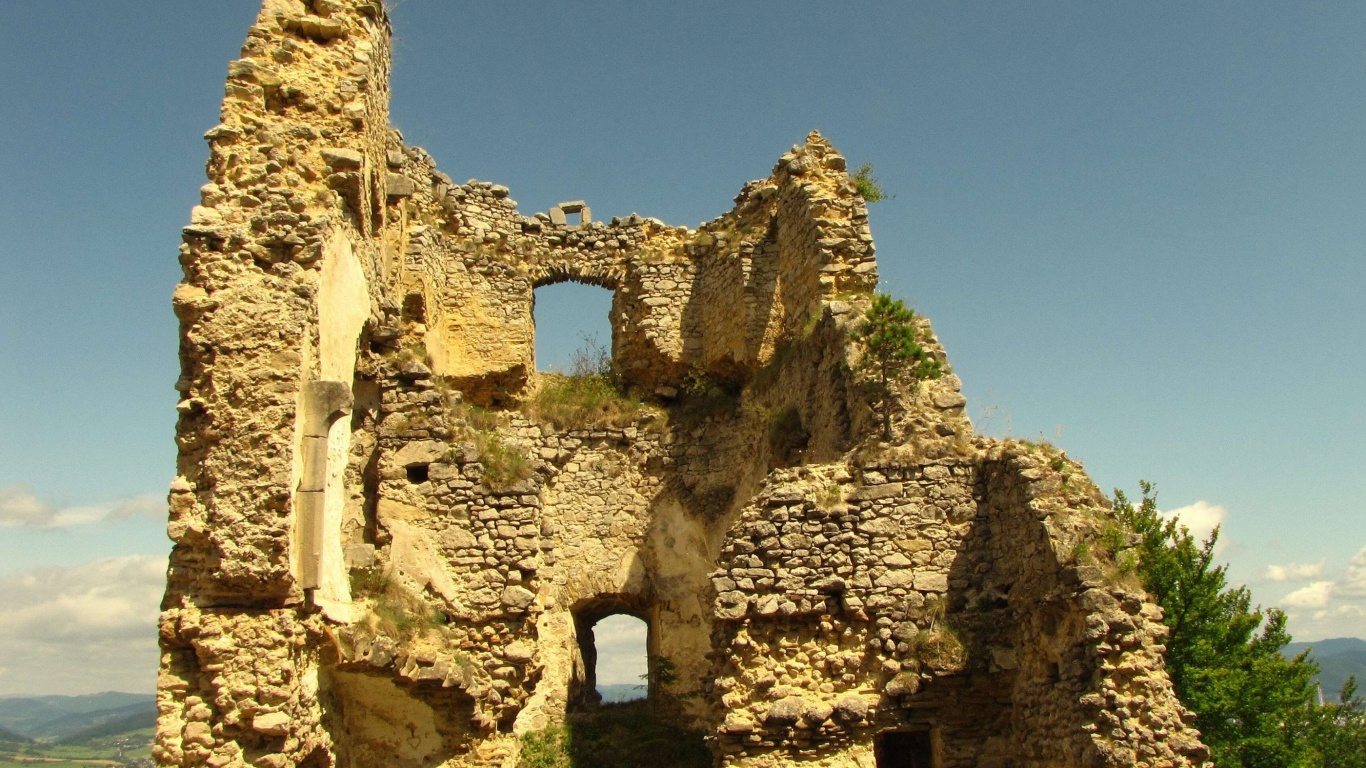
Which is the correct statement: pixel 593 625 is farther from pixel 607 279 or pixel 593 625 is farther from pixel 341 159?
pixel 341 159

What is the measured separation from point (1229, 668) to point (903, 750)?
19.2ft

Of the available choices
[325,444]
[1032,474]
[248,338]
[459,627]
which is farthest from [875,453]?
[248,338]

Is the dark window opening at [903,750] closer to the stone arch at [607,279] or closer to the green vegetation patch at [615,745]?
the green vegetation patch at [615,745]

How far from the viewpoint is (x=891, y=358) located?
1145 centimetres

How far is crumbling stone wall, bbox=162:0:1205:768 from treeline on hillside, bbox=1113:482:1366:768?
5.17 metres

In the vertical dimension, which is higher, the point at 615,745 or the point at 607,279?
the point at 607,279

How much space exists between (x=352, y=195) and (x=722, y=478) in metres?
7.09

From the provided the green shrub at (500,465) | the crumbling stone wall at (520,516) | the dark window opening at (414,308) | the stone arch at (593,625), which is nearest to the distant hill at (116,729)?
the stone arch at (593,625)

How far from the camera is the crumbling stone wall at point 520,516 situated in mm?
8164

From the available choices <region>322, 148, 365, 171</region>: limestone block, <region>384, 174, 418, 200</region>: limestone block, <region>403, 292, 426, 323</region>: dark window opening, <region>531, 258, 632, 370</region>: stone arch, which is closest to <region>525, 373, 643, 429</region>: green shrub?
<region>531, 258, 632, 370</region>: stone arch

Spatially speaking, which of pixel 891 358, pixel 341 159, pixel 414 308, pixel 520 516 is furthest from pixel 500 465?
pixel 891 358

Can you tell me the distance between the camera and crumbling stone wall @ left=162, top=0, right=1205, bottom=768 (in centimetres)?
816

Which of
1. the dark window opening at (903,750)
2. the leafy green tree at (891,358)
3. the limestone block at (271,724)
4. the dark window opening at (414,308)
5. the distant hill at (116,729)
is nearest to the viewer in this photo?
the limestone block at (271,724)

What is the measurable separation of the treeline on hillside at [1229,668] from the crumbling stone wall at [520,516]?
5171mm
